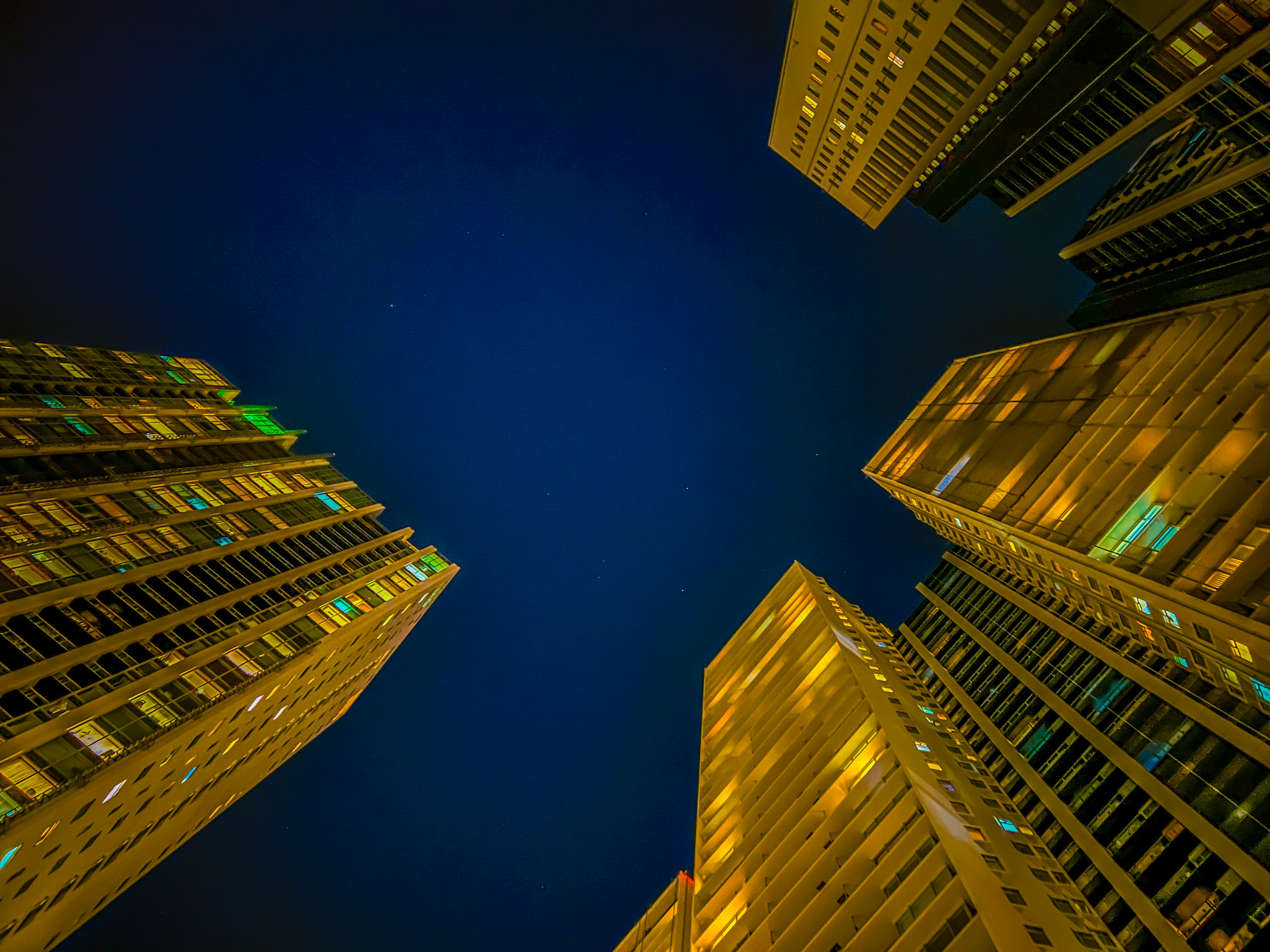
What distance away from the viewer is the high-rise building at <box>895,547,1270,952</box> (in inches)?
1321

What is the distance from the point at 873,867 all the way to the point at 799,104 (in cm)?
6075

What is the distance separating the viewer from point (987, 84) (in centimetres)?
4878

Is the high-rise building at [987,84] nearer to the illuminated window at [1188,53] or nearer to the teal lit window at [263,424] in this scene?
the illuminated window at [1188,53]

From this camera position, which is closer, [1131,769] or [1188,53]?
[1188,53]

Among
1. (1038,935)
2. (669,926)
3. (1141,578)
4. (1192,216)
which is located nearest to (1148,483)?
(1141,578)

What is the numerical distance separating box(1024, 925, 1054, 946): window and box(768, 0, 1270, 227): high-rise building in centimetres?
4180

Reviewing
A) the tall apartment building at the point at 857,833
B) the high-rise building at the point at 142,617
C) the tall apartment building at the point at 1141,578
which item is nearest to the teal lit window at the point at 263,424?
the high-rise building at the point at 142,617

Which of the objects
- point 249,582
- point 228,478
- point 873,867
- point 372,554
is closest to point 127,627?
point 249,582

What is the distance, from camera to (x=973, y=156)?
6106cm

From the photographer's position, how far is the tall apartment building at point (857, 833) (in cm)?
2309

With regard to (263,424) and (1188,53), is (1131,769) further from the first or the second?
(263,424)

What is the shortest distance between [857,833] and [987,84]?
2001 inches

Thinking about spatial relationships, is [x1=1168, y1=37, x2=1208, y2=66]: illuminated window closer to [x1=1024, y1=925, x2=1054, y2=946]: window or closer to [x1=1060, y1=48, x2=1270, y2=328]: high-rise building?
[x1=1060, y1=48, x2=1270, y2=328]: high-rise building

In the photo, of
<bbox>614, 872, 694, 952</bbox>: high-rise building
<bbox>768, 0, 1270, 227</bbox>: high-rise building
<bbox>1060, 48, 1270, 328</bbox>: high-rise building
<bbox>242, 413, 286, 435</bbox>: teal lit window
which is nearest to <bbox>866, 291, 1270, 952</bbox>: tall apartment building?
<bbox>1060, 48, 1270, 328</bbox>: high-rise building
